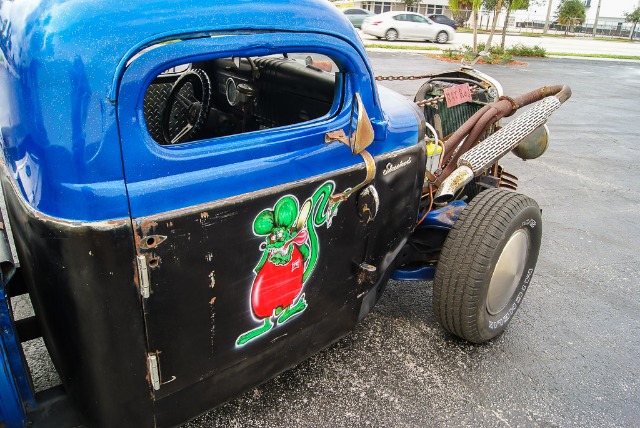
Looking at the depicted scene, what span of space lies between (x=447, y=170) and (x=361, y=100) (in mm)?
1358

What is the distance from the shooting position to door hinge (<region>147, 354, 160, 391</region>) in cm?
177

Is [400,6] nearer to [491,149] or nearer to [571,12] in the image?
[571,12]

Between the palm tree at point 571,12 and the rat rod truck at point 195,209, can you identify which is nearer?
the rat rod truck at point 195,209

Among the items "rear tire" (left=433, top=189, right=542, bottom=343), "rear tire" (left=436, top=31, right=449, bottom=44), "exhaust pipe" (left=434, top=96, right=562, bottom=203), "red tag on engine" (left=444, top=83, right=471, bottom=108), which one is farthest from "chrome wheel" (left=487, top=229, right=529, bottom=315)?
"rear tire" (left=436, top=31, right=449, bottom=44)

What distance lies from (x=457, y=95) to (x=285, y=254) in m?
2.41

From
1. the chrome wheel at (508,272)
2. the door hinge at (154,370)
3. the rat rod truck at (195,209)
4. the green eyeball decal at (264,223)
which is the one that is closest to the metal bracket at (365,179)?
the rat rod truck at (195,209)

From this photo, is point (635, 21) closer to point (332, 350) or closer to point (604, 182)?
point (604, 182)

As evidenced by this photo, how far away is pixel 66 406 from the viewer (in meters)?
1.99

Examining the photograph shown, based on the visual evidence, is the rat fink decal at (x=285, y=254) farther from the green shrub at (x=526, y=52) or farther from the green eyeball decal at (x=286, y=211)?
the green shrub at (x=526, y=52)

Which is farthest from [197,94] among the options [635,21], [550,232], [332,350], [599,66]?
[635,21]

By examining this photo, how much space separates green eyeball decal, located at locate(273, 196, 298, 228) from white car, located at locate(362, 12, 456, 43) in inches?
885

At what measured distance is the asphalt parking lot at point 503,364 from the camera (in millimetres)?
2512

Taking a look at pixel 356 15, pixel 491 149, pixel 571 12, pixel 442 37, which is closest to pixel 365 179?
pixel 491 149

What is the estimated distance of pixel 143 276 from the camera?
1626mm
